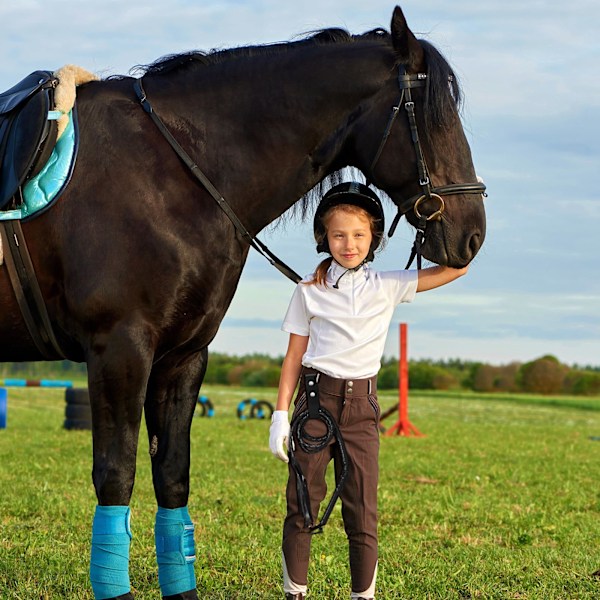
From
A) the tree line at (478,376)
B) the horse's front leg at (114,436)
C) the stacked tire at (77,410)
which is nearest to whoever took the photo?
the horse's front leg at (114,436)

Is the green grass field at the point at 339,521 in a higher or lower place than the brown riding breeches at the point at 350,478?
lower

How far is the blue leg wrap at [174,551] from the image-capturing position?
406cm

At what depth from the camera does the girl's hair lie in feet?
12.5

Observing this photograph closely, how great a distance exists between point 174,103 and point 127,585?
7.20 feet

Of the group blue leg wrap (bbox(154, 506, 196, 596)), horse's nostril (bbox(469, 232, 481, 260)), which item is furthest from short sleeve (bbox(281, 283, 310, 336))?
blue leg wrap (bbox(154, 506, 196, 596))

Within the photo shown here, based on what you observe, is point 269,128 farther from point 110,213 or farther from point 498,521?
point 498,521

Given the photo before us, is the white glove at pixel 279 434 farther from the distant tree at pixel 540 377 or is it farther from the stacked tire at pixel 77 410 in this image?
the distant tree at pixel 540 377

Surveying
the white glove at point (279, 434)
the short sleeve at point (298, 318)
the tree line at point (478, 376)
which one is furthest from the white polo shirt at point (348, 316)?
the tree line at point (478, 376)

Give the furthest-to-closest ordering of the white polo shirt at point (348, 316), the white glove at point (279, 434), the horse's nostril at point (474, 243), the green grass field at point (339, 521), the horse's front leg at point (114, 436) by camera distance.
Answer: the green grass field at point (339, 521) < the white polo shirt at point (348, 316) < the white glove at point (279, 434) < the horse's nostril at point (474, 243) < the horse's front leg at point (114, 436)

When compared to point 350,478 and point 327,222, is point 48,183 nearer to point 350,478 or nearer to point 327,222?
point 327,222

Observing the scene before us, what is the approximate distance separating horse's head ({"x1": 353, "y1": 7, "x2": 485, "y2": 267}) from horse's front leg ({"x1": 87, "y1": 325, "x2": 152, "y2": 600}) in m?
1.29

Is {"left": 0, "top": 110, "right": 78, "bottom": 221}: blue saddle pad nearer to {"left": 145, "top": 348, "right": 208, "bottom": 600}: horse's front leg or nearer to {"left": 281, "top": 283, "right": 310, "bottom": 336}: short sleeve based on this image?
{"left": 145, "top": 348, "right": 208, "bottom": 600}: horse's front leg

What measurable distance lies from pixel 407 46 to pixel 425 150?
18.0 inches

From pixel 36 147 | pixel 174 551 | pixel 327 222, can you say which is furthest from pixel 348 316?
pixel 36 147
